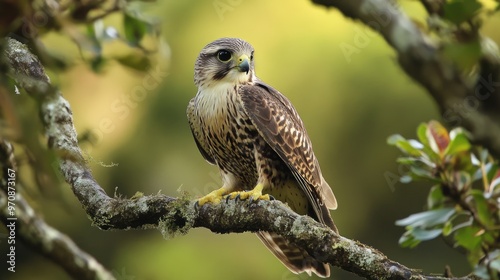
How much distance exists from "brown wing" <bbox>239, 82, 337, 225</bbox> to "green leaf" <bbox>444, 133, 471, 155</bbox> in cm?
154

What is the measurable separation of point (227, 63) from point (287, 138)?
2.10 feet

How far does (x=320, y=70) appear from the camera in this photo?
8266mm

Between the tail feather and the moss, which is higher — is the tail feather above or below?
below

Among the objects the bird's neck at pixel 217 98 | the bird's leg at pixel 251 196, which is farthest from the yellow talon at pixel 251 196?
the bird's neck at pixel 217 98

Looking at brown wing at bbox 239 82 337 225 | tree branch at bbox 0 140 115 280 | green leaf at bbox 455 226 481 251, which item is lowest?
brown wing at bbox 239 82 337 225

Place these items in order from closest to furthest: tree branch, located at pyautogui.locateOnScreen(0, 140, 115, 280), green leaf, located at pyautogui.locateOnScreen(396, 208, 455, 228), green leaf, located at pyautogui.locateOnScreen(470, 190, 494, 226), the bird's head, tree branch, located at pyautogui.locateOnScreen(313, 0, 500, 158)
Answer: tree branch, located at pyautogui.locateOnScreen(313, 0, 500, 158) → tree branch, located at pyautogui.locateOnScreen(0, 140, 115, 280) → green leaf, located at pyautogui.locateOnScreen(470, 190, 494, 226) → green leaf, located at pyautogui.locateOnScreen(396, 208, 455, 228) → the bird's head

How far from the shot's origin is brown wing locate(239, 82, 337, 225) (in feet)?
14.7

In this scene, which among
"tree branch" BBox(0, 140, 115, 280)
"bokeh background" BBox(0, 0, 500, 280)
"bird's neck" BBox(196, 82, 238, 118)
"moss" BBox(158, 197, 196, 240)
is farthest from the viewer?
"bokeh background" BBox(0, 0, 500, 280)

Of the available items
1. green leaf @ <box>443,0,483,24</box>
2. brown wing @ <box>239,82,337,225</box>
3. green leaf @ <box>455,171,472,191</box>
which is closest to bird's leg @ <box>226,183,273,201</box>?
brown wing @ <box>239,82,337,225</box>

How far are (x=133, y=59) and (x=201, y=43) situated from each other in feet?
20.2

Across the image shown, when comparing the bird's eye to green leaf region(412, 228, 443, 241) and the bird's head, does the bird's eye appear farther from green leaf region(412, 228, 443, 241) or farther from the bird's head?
green leaf region(412, 228, 443, 241)

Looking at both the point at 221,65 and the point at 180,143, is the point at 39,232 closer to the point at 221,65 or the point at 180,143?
the point at 221,65

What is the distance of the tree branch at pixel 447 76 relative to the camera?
56.9 inches

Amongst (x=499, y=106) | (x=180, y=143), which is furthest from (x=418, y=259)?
(x=499, y=106)
